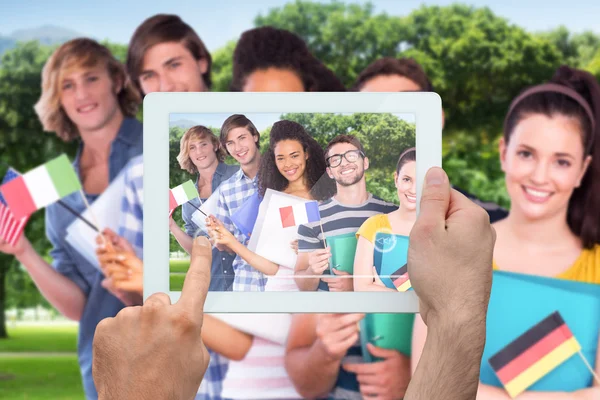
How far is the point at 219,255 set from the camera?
40.8 inches

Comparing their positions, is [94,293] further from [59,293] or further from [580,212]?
[580,212]

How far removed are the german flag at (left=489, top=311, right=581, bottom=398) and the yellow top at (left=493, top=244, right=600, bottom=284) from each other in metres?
0.16

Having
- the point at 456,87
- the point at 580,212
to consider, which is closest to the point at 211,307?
the point at 580,212

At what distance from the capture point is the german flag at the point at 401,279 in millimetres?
968

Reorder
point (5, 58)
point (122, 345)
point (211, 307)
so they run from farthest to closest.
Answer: point (5, 58) < point (211, 307) < point (122, 345)

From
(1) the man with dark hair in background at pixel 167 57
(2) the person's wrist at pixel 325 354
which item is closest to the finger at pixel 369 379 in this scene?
(2) the person's wrist at pixel 325 354

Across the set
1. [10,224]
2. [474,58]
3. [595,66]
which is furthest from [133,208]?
[595,66]

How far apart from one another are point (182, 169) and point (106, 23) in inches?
75.4

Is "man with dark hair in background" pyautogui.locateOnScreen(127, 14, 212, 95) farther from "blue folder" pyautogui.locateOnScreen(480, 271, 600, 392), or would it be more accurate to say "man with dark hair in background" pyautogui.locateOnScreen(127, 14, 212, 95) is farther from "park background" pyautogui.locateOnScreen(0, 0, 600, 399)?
"blue folder" pyautogui.locateOnScreen(480, 271, 600, 392)

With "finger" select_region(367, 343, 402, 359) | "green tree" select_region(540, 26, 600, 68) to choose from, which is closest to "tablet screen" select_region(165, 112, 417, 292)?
"finger" select_region(367, 343, 402, 359)

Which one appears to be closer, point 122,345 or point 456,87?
point 122,345

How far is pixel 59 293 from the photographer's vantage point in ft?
8.59

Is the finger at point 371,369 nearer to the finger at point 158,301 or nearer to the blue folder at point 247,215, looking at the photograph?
the blue folder at point 247,215

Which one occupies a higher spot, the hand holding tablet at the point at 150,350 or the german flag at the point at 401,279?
the german flag at the point at 401,279
